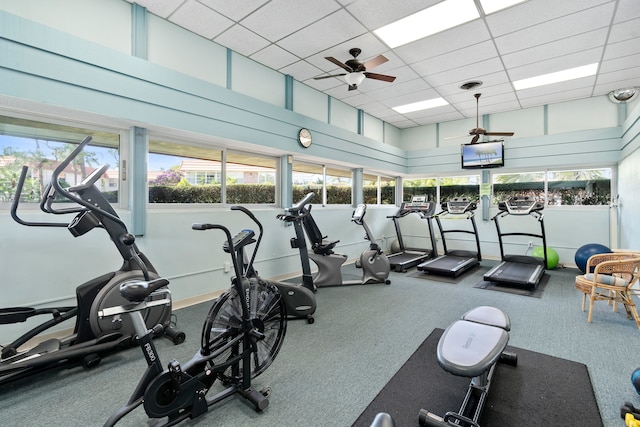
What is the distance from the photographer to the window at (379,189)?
7.83m

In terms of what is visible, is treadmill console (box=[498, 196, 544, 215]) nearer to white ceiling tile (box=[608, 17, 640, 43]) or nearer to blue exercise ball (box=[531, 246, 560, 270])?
blue exercise ball (box=[531, 246, 560, 270])

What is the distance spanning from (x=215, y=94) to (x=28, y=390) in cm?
352

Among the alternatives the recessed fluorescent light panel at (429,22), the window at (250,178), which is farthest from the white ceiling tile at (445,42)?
the window at (250,178)

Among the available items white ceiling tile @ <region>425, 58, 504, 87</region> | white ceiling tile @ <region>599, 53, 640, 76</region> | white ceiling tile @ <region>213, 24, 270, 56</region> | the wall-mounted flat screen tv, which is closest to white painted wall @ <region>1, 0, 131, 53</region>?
white ceiling tile @ <region>213, 24, 270, 56</region>

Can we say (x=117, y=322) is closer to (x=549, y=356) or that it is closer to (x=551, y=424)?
(x=551, y=424)

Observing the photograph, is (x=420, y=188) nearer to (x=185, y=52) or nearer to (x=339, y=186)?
(x=339, y=186)

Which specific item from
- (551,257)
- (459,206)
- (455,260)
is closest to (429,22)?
(459,206)

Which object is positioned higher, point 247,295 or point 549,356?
point 247,295

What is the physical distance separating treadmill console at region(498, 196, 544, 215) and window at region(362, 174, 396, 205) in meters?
3.09

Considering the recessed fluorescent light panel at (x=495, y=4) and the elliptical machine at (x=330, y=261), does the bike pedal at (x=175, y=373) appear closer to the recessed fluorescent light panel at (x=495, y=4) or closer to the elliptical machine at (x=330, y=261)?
the elliptical machine at (x=330, y=261)

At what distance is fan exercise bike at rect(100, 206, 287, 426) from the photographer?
65.2 inches

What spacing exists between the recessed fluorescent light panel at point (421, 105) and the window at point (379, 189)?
5.92ft

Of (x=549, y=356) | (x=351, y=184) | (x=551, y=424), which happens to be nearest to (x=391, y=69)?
(x=351, y=184)

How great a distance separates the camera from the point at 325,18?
3.57 m
